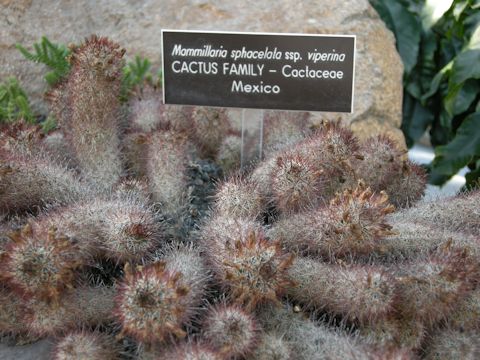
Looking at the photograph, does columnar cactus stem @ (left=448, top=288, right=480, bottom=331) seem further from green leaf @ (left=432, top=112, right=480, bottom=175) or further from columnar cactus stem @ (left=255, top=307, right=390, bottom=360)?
green leaf @ (left=432, top=112, right=480, bottom=175)

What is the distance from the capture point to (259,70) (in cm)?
169

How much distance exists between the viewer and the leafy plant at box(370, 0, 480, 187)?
2729 millimetres

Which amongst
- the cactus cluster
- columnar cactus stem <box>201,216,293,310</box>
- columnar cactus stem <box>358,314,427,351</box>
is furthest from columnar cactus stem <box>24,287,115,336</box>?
columnar cactus stem <box>358,314,427,351</box>

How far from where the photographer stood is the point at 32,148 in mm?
1569

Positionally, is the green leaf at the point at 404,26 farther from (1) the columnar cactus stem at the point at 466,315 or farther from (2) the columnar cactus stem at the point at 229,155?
(1) the columnar cactus stem at the point at 466,315

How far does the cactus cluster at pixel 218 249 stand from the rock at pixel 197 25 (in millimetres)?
810

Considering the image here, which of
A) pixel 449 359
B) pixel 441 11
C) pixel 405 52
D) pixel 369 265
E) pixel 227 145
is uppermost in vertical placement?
pixel 441 11

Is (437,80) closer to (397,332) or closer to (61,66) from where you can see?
(61,66)

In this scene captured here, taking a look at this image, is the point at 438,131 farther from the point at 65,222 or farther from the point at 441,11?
the point at 65,222

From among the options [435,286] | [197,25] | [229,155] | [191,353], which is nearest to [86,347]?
[191,353]

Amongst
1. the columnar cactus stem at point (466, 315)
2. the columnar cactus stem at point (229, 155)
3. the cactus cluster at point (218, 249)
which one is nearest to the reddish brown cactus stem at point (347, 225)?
the cactus cluster at point (218, 249)

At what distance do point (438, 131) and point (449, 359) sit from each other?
2.50 m

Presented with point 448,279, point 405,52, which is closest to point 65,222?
point 448,279

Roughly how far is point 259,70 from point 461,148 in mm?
1438
